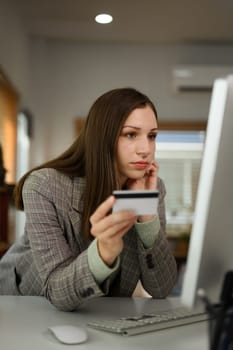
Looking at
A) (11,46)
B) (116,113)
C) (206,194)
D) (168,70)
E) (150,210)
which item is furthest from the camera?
(168,70)

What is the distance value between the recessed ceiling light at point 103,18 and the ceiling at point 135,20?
50 mm

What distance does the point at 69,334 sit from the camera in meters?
0.91

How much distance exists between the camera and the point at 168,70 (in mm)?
5594

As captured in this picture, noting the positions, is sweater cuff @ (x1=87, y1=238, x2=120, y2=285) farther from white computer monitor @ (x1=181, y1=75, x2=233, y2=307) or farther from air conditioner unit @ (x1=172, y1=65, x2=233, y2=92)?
air conditioner unit @ (x1=172, y1=65, x2=233, y2=92)

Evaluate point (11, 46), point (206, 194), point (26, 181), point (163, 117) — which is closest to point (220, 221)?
point (206, 194)

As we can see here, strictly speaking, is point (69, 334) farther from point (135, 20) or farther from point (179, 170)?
point (179, 170)

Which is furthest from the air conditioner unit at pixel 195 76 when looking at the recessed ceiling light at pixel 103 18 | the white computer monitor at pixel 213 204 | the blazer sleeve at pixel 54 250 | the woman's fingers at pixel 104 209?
the white computer monitor at pixel 213 204

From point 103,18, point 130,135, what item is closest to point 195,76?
point 103,18

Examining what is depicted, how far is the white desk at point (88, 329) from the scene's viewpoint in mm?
891

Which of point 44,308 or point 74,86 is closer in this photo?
point 44,308

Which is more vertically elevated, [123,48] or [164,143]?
[123,48]

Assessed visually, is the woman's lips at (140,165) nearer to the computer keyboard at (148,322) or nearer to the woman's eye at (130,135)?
the woman's eye at (130,135)

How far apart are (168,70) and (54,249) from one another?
469 cm

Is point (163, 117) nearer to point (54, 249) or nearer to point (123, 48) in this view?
point (123, 48)
